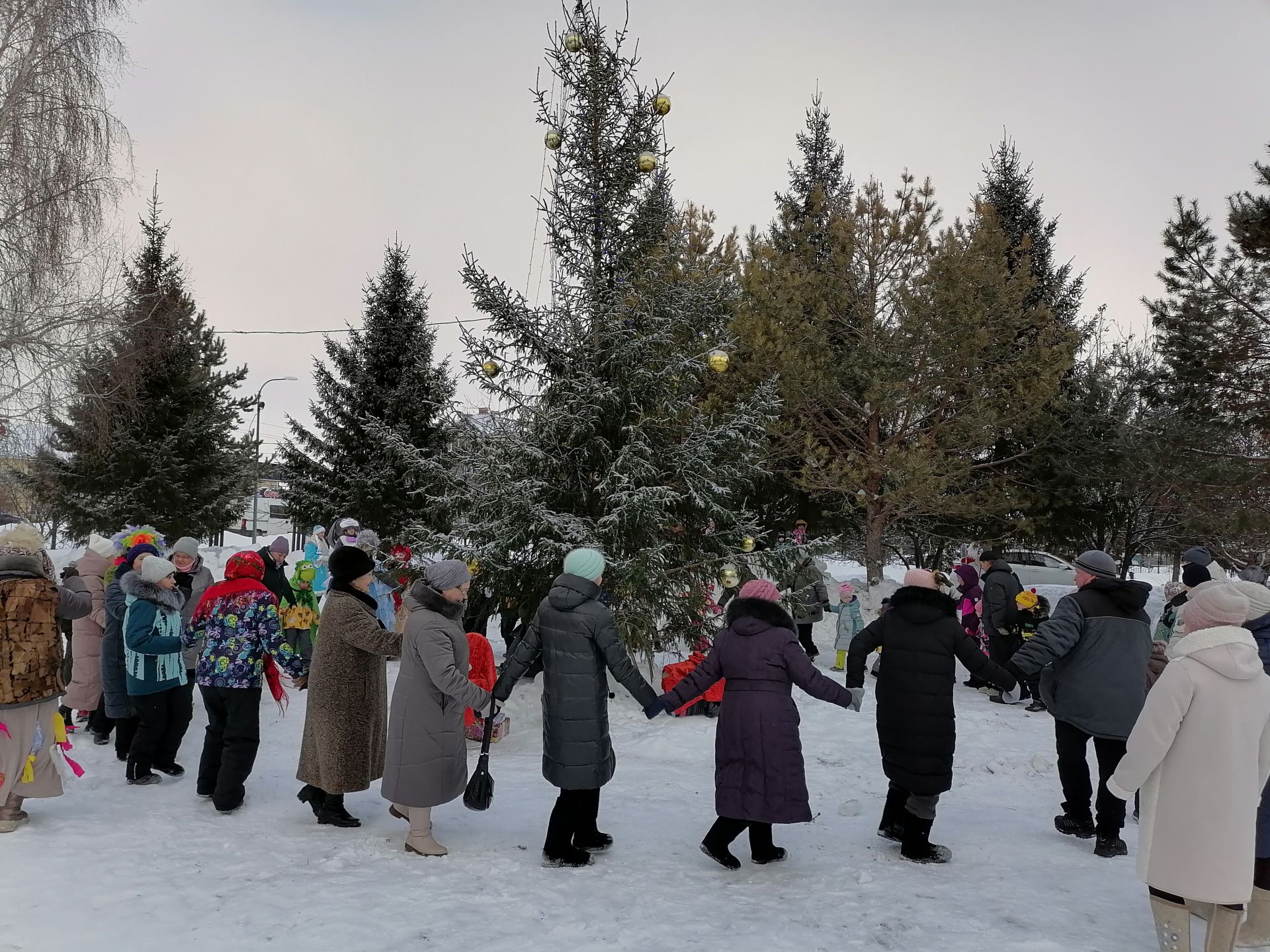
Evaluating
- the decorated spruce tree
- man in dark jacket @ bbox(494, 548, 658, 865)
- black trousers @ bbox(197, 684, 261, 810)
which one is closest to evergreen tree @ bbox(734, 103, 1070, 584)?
the decorated spruce tree

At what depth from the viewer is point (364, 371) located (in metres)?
19.6

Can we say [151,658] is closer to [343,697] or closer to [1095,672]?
[343,697]

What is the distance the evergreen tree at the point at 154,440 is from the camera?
18375 millimetres

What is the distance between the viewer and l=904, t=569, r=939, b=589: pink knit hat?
5.47 metres

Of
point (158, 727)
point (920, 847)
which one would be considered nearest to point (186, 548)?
point (158, 727)

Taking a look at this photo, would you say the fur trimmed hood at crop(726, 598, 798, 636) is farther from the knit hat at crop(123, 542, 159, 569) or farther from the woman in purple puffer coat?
the knit hat at crop(123, 542, 159, 569)

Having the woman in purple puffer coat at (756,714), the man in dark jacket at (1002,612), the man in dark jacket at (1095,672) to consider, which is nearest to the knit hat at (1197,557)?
the man in dark jacket at (1002,612)

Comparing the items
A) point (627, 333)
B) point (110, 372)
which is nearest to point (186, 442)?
point (110, 372)

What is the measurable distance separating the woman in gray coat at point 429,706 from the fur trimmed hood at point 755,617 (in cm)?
162

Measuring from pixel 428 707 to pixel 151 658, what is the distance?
277 cm

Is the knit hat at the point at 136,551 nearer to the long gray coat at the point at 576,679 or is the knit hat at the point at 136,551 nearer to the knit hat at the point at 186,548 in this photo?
the knit hat at the point at 186,548

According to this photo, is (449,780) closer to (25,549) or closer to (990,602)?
(25,549)

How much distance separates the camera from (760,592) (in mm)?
5355

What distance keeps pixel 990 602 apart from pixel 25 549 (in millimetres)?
10627
